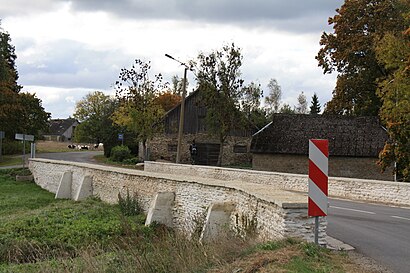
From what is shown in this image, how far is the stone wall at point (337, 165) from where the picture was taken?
1646 inches

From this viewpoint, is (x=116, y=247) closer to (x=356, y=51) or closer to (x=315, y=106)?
(x=356, y=51)

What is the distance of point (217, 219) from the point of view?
1362cm

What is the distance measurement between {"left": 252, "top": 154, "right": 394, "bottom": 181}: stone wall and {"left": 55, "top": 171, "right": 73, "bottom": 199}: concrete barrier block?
19234 mm

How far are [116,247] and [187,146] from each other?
130 feet

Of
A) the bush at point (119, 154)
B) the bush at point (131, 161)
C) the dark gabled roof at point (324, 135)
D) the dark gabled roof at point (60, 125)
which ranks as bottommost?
the bush at point (131, 161)

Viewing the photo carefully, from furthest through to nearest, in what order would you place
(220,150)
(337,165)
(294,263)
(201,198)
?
(220,150)
(337,165)
(201,198)
(294,263)

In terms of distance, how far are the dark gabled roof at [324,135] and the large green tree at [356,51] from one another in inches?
53.7

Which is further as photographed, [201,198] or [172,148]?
[172,148]

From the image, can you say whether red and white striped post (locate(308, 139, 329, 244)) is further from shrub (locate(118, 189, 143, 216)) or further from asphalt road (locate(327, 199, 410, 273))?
shrub (locate(118, 189, 143, 216))

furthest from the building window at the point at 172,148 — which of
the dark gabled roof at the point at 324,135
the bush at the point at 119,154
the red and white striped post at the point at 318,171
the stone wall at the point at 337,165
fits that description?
the red and white striped post at the point at 318,171

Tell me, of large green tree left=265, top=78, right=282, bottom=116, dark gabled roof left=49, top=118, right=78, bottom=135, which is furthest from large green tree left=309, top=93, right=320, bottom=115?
dark gabled roof left=49, top=118, right=78, bottom=135

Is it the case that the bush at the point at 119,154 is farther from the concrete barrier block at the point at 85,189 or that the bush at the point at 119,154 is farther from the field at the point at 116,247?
the concrete barrier block at the point at 85,189

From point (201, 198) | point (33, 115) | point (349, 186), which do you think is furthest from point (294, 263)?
point (33, 115)

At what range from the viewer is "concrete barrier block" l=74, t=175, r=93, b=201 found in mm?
26023
